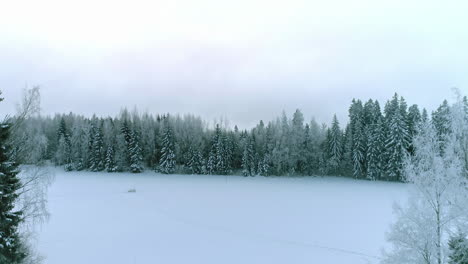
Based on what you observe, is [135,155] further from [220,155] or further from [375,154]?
[375,154]

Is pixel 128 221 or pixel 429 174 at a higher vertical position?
pixel 429 174

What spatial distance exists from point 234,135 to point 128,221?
2007 inches

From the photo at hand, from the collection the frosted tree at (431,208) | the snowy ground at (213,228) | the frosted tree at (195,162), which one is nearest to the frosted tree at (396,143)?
the snowy ground at (213,228)

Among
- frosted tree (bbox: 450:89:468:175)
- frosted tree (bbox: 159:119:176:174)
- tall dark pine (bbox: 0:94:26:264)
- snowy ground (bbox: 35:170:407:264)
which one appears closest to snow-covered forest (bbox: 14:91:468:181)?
frosted tree (bbox: 159:119:176:174)

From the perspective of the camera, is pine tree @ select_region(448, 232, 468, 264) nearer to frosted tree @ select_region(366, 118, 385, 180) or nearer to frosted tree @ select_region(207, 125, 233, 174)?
frosted tree @ select_region(366, 118, 385, 180)

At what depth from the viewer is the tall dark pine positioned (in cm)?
917

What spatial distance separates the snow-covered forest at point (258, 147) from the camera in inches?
2101

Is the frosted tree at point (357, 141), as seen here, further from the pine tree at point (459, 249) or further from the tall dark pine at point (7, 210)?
the tall dark pine at point (7, 210)

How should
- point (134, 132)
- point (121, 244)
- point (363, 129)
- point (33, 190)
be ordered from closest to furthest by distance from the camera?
point (33, 190), point (121, 244), point (363, 129), point (134, 132)

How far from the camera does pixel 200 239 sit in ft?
58.7

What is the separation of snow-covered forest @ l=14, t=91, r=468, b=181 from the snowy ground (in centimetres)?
2122

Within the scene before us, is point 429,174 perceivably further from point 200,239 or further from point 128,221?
point 128,221

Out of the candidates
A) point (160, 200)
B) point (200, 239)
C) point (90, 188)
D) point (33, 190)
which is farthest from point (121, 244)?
point (90, 188)

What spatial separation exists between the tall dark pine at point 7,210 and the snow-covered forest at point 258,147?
52388mm
